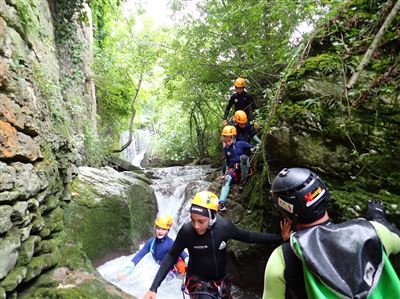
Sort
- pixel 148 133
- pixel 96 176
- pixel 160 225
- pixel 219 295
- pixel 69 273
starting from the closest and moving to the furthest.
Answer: pixel 219 295
pixel 69 273
pixel 160 225
pixel 96 176
pixel 148 133

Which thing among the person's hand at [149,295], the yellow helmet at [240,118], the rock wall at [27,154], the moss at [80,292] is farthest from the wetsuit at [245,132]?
the person's hand at [149,295]

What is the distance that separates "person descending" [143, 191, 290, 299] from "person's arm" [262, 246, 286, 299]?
1.82 metres

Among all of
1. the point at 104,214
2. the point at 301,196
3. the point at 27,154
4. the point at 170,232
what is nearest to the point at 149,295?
the point at 301,196

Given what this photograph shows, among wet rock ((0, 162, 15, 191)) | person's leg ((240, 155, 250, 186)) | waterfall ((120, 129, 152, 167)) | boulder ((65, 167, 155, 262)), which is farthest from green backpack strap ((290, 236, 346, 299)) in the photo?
waterfall ((120, 129, 152, 167))

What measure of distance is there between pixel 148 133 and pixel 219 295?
2186cm

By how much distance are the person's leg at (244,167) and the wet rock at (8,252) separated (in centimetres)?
441

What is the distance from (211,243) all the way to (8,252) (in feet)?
6.67

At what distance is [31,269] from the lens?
139 inches

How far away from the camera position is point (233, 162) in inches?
267

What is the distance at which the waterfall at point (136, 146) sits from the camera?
62.8 feet

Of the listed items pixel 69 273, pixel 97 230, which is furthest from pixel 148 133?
pixel 69 273

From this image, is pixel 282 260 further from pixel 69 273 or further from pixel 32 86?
pixel 32 86

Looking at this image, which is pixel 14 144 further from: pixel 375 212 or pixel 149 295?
pixel 375 212

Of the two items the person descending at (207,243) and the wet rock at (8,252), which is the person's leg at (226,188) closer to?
the person descending at (207,243)
